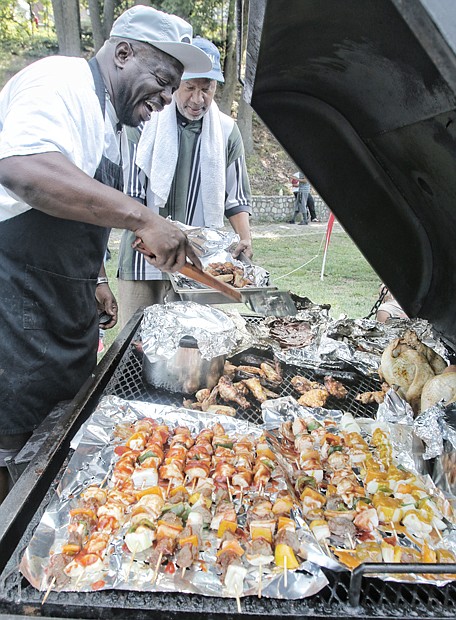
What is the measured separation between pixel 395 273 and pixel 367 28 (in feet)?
5.09

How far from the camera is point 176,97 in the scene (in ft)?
13.4

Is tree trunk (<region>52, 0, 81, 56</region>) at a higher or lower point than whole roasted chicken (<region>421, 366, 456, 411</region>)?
higher

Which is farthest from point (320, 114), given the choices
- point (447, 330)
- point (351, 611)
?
point (351, 611)

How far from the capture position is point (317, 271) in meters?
10.3

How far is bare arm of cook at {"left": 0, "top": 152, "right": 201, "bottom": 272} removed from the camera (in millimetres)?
1751

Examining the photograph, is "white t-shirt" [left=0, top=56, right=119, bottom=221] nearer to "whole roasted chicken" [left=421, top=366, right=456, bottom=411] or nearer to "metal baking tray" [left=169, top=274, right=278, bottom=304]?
"metal baking tray" [left=169, top=274, right=278, bottom=304]

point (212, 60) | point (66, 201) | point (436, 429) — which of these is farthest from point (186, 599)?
point (212, 60)

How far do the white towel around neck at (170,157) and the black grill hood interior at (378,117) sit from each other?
5.89 ft

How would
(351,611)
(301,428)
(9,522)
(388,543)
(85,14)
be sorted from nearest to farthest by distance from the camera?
(351,611), (9,522), (388,543), (301,428), (85,14)

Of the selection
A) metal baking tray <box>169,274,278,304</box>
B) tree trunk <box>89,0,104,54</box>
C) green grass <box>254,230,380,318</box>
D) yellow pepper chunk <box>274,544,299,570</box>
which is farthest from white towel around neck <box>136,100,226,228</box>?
tree trunk <box>89,0,104,54</box>

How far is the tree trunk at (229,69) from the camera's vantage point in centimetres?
1705

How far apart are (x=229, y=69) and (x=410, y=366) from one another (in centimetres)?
1774

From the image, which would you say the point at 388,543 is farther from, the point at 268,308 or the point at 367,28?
the point at 268,308

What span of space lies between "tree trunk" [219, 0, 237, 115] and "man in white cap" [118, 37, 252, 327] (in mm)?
13619
